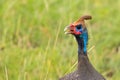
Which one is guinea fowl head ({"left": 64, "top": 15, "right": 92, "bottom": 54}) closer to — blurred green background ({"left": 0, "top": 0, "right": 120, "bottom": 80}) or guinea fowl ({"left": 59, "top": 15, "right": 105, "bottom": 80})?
guinea fowl ({"left": 59, "top": 15, "right": 105, "bottom": 80})

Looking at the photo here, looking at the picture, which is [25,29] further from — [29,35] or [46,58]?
[46,58]

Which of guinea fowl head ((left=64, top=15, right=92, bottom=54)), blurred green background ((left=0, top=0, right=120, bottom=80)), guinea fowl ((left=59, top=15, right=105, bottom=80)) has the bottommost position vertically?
blurred green background ((left=0, top=0, right=120, bottom=80))

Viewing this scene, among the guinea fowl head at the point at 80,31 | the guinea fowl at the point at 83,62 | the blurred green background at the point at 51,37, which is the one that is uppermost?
the guinea fowl head at the point at 80,31

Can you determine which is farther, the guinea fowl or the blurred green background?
the blurred green background

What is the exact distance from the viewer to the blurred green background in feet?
15.4

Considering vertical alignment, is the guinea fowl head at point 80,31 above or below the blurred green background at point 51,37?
above

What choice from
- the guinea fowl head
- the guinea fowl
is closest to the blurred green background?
the guinea fowl

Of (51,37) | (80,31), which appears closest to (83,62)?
(80,31)

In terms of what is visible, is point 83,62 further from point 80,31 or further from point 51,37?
point 51,37

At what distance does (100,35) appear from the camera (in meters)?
5.56

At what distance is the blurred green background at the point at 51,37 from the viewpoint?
184 inches

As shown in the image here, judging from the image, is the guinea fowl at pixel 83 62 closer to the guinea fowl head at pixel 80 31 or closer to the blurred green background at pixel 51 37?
the guinea fowl head at pixel 80 31

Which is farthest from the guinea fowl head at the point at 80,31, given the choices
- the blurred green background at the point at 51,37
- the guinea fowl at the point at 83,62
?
the blurred green background at the point at 51,37

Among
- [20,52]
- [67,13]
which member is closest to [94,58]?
[20,52]
